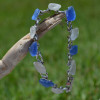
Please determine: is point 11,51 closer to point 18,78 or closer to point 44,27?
point 44,27

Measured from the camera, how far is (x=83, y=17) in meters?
2.43

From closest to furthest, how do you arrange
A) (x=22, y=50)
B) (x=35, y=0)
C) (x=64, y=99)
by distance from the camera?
(x=22, y=50)
(x=64, y=99)
(x=35, y=0)

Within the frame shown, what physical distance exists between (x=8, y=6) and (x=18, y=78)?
5.74 feet

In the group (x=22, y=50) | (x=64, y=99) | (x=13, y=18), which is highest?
(x=22, y=50)

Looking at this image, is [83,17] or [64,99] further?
[83,17]

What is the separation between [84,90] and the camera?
1226 millimetres

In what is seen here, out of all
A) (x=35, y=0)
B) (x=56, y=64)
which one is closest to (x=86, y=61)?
(x=56, y=64)

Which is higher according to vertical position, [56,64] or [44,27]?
[44,27]

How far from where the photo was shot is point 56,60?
64.7 inches

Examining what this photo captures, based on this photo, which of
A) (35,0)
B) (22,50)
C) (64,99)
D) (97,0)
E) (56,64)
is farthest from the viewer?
(35,0)

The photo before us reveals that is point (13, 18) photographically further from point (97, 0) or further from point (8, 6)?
point (97, 0)

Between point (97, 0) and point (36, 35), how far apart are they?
7.62ft

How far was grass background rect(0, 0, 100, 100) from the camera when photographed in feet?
4.02

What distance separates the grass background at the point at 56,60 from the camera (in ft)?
4.02
